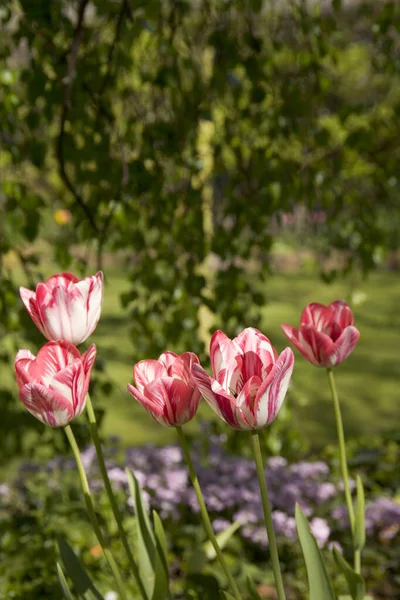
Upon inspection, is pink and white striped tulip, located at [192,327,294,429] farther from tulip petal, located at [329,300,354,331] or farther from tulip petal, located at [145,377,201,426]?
tulip petal, located at [329,300,354,331]

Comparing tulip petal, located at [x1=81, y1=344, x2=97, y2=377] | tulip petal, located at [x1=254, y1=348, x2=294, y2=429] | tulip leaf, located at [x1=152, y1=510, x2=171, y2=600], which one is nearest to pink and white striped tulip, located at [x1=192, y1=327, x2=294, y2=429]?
tulip petal, located at [x1=254, y1=348, x2=294, y2=429]

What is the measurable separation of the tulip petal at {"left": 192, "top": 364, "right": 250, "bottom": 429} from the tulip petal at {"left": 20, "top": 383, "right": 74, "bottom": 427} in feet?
0.53

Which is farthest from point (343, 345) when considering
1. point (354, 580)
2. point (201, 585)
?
point (201, 585)

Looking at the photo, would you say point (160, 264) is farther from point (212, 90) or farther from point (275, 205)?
point (212, 90)

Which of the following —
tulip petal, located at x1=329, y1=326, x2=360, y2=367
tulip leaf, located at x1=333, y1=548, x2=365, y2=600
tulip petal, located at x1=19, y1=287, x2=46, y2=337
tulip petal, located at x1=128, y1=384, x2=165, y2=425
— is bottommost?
tulip leaf, located at x1=333, y1=548, x2=365, y2=600

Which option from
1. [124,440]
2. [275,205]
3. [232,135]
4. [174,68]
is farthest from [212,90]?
[124,440]

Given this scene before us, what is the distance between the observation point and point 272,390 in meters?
0.79

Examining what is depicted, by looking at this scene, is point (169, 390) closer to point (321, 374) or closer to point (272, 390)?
point (272, 390)

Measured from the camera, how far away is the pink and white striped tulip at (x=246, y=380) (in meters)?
0.78

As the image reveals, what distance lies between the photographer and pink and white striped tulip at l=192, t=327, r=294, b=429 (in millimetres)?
784

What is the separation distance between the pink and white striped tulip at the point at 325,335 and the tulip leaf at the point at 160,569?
0.31m

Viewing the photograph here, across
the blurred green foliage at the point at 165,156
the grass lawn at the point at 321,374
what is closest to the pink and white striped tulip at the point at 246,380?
the blurred green foliage at the point at 165,156

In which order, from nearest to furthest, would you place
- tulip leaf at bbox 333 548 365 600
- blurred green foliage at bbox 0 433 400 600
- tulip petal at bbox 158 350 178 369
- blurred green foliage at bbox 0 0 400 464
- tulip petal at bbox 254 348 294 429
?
tulip petal at bbox 254 348 294 429 → tulip petal at bbox 158 350 178 369 → tulip leaf at bbox 333 548 365 600 → blurred green foliage at bbox 0 0 400 464 → blurred green foliage at bbox 0 433 400 600

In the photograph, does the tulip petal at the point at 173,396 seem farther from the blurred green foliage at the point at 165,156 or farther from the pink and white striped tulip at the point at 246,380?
the blurred green foliage at the point at 165,156
